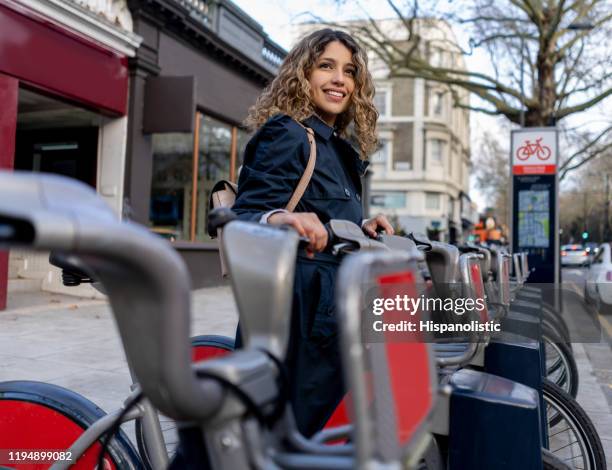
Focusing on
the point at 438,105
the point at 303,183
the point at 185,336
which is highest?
the point at 438,105

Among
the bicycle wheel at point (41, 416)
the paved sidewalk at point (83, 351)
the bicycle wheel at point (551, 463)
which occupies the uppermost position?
the bicycle wheel at point (41, 416)

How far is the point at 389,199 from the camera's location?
143ft

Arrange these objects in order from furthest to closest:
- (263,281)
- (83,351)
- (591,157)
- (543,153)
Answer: (591,157) → (543,153) → (83,351) → (263,281)

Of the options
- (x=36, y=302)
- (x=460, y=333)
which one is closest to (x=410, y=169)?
(x=36, y=302)

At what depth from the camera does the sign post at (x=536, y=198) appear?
10781 millimetres

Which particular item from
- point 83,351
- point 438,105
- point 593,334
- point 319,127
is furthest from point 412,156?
point 319,127

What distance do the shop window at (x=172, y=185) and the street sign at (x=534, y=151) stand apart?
19.7 feet

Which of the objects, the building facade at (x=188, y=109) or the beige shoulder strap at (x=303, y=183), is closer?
the beige shoulder strap at (x=303, y=183)

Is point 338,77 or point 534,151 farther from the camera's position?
point 534,151

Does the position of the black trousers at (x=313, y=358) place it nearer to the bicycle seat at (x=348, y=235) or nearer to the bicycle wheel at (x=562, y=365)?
the bicycle seat at (x=348, y=235)

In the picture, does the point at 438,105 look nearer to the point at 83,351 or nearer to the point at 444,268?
the point at 83,351

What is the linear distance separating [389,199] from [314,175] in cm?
4229

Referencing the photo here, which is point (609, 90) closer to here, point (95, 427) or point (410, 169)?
point (95, 427)

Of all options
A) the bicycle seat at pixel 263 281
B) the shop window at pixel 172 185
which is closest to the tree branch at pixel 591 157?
the shop window at pixel 172 185
